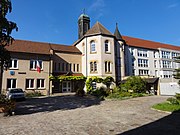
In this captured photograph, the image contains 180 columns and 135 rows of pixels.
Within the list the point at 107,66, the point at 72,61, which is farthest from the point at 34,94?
the point at 107,66

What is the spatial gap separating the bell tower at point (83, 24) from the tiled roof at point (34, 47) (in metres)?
6.89

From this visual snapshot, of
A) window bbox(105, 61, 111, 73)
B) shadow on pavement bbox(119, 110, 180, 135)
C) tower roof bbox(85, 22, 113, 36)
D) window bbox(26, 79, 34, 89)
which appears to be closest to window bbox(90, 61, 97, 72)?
window bbox(105, 61, 111, 73)

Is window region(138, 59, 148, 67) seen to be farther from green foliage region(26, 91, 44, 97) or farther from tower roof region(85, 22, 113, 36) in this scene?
green foliage region(26, 91, 44, 97)

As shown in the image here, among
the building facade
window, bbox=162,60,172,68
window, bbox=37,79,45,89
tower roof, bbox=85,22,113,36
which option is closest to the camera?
the building facade

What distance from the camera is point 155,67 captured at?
46062 mm

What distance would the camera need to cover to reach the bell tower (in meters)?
41.1

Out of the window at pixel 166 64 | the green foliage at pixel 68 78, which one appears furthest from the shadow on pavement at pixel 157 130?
the window at pixel 166 64

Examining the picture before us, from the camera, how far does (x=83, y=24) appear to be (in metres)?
41.3

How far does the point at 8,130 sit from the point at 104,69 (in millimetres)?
24317

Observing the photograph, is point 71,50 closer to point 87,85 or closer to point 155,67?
point 87,85

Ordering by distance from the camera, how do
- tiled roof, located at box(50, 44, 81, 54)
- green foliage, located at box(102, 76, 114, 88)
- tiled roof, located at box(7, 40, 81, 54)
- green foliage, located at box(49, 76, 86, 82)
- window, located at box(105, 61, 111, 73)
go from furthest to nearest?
1. tiled roof, located at box(50, 44, 81, 54)
2. window, located at box(105, 61, 111, 73)
3. green foliage, located at box(102, 76, 114, 88)
4. green foliage, located at box(49, 76, 86, 82)
5. tiled roof, located at box(7, 40, 81, 54)

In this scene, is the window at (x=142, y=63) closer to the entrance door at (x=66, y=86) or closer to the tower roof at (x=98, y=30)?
the tower roof at (x=98, y=30)

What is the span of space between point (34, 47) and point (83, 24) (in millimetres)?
15280

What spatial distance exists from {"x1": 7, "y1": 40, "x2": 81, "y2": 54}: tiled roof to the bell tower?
689 centimetres
